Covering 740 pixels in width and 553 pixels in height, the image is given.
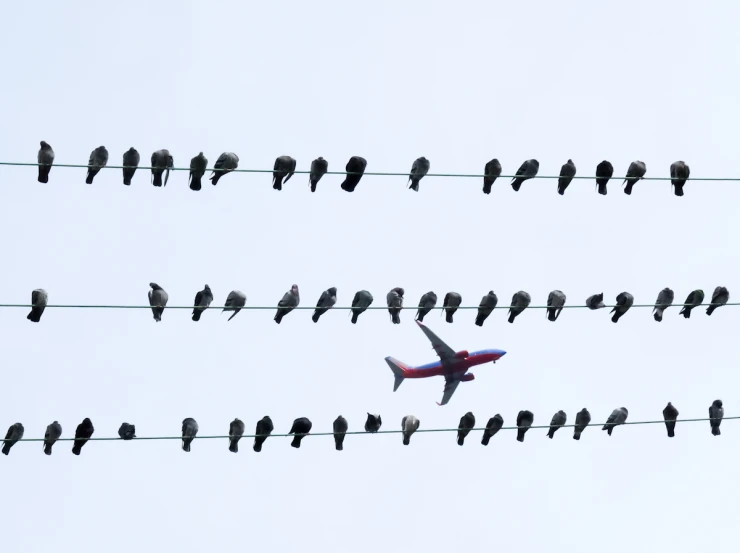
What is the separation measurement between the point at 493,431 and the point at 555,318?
6.26 ft

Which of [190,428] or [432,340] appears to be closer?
[190,428]

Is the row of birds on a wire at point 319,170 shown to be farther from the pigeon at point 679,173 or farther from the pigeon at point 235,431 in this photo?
the pigeon at point 235,431

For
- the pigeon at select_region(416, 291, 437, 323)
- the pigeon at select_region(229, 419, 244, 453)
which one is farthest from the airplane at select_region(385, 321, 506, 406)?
the pigeon at select_region(229, 419, 244, 453)

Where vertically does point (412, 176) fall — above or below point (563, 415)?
above

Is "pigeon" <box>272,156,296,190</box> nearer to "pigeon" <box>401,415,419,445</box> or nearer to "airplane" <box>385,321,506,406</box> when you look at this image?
"pigeon" <box>401,415,419,445</box>

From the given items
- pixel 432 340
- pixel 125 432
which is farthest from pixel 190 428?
pixel 432 340

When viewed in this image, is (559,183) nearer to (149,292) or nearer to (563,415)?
(563,415)

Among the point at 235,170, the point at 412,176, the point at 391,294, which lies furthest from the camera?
the point at 391,294

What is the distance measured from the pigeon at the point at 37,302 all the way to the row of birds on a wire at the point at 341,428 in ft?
4.78

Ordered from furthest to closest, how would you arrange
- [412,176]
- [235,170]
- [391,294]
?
[391,294] < [412,176] < [235,170]

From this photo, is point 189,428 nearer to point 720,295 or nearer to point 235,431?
point 235,431

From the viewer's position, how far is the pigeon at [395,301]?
2408 cm

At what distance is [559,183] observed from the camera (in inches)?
947

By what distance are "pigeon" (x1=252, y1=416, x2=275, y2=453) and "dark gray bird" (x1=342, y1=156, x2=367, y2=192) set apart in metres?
3.36
